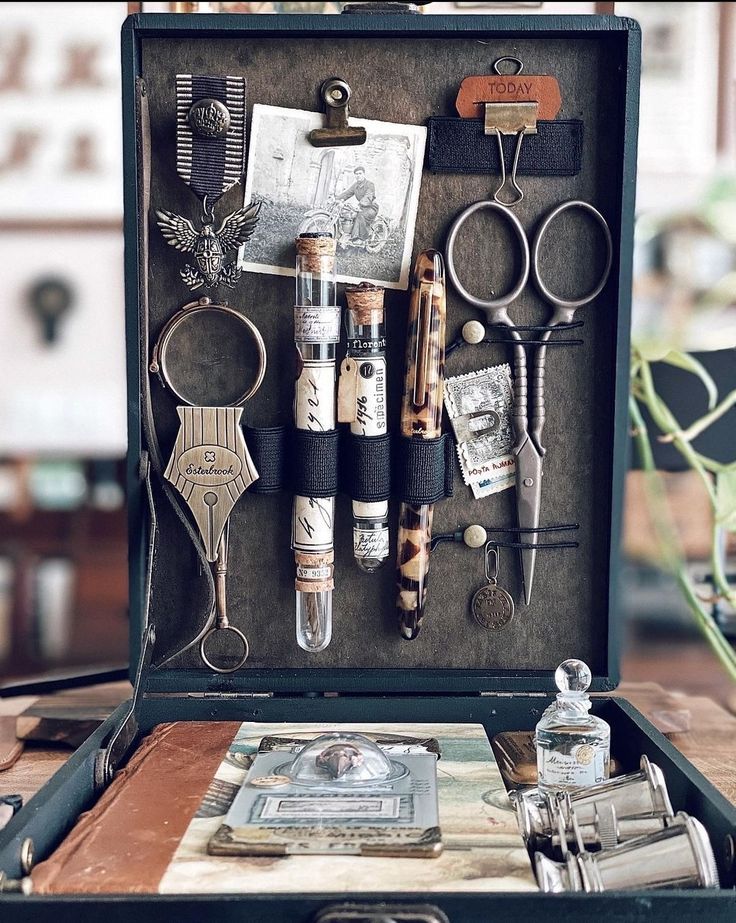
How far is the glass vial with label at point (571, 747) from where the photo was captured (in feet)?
3.03

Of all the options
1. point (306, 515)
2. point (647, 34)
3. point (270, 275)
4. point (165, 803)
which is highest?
point (647, 34)

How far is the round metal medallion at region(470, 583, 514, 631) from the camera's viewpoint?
1.11 metres

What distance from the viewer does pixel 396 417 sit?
111 centimetres

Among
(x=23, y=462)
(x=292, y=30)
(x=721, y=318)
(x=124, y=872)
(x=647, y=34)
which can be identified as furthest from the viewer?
(x=23, y=462)

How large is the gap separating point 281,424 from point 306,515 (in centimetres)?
10

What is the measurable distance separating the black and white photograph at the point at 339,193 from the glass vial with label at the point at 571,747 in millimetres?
446

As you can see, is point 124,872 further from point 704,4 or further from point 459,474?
point 704,4

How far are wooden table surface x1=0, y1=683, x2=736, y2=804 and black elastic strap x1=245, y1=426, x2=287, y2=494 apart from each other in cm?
35

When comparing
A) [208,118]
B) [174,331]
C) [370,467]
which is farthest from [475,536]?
[208,118]

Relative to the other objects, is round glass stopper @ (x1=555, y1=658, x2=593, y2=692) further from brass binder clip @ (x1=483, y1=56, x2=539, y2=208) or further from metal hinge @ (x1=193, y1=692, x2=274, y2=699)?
brass binder clip @ (x1=483, y1=56, x2=539, y2=208)

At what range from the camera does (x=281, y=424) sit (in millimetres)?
1110

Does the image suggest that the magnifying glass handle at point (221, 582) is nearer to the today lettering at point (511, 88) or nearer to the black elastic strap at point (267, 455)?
the black elastic strap at point (267, 455)

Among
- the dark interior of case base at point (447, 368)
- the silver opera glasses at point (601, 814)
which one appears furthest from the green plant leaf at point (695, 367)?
the silver opera glasses at point (601, 814)

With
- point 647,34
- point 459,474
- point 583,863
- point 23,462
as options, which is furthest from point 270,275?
point 23,462
